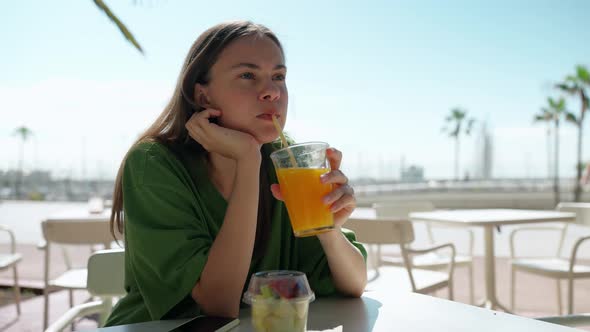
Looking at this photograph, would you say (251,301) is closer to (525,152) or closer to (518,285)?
(518,285)

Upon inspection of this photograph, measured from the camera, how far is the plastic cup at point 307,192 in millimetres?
974

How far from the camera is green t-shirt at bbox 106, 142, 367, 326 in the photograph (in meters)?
0.92

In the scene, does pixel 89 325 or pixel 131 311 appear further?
pixel 89 325

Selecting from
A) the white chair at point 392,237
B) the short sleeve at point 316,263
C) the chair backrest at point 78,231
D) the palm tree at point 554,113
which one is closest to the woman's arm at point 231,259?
the short sleeve at point 316,263

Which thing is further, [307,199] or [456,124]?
[456,124]

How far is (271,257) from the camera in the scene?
1.22 meters

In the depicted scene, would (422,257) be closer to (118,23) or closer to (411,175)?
(118,23)

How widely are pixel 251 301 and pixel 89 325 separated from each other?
3.18m

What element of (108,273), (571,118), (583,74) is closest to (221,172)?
(108,273)

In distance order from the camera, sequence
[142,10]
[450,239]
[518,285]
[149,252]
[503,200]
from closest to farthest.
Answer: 1. [149,252]
2. [142,10]
3. [518,285]
4. [450,239]
5. [503,200]


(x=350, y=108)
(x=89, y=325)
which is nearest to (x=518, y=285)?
(x=89, y=325)

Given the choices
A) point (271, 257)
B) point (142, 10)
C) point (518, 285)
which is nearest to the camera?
point (271, 257)

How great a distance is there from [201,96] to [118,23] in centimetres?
162

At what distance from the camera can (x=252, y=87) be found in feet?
3.70
